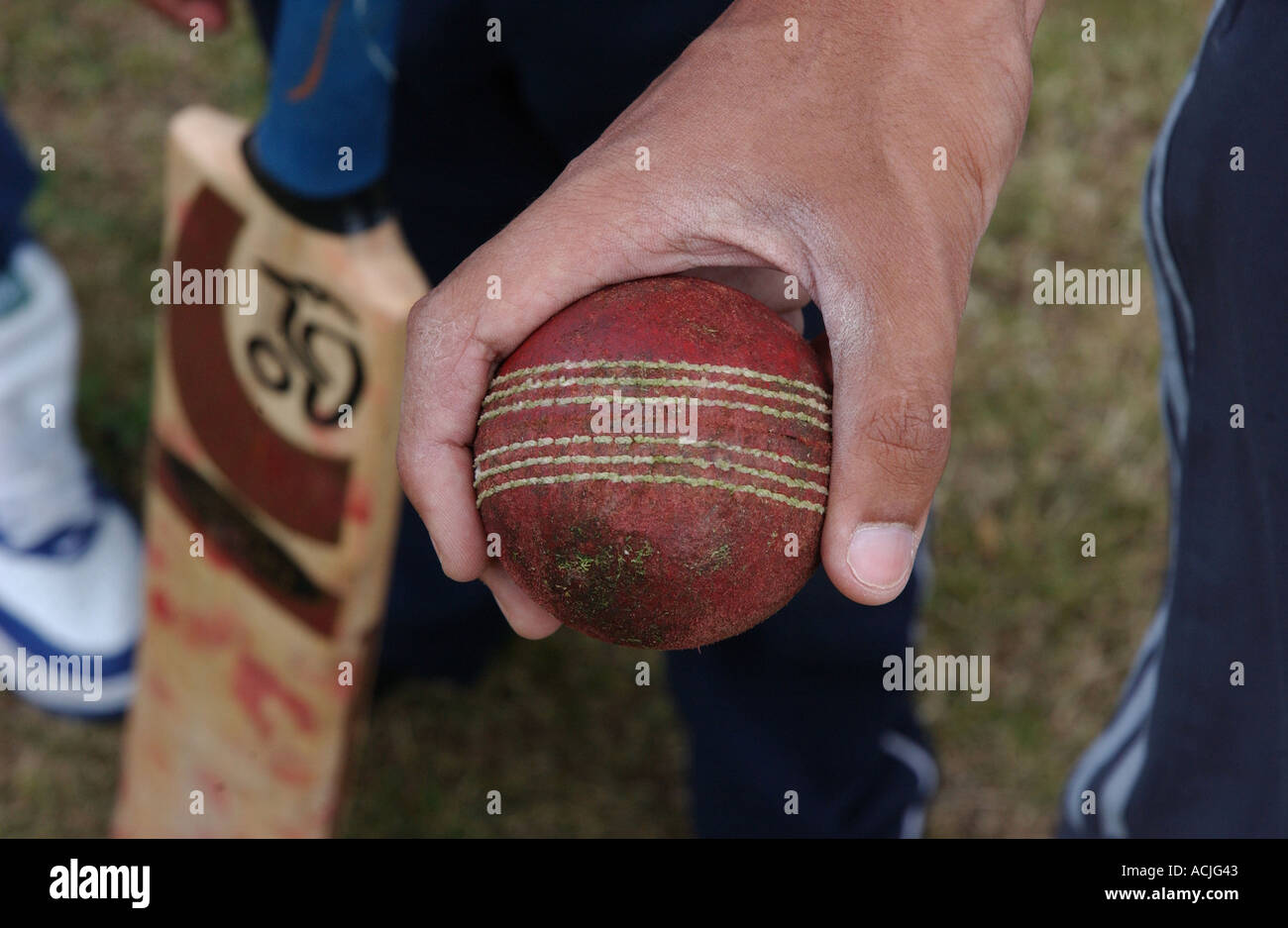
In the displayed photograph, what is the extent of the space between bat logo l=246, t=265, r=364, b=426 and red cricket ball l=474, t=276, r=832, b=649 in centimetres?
92

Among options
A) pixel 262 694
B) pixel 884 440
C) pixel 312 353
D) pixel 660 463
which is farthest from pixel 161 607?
pixel 884 440

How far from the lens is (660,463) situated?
115cm

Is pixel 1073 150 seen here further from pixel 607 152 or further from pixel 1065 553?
pixel 607 152

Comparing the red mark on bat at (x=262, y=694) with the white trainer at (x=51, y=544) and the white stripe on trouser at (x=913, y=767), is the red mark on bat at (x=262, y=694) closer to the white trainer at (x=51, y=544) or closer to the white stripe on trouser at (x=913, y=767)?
the white trainer at (x=51, y=544)

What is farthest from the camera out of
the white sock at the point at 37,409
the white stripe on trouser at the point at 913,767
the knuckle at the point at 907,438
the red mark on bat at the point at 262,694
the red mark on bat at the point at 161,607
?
the white sock at the point at 37,409

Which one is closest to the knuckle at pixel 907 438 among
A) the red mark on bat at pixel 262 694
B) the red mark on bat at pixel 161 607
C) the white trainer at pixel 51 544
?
the red mark on bat at pixel 262 694

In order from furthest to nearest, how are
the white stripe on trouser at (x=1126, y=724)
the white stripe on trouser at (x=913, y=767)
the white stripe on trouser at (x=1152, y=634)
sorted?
the white stripe on trouser at (x=913, y=767) → the white stripe on trouser at (x=1126, y=724) → the white stripe on trouser at (x=1152, y=634)

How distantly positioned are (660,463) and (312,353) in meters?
1.20

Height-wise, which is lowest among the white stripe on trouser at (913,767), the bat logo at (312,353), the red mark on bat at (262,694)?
the white stripe on trouser at (913,767)

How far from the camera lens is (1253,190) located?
139cm

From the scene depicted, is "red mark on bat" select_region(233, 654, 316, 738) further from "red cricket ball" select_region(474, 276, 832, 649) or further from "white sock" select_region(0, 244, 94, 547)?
"red cricket ball" select_region(474, 276, 832, 649)

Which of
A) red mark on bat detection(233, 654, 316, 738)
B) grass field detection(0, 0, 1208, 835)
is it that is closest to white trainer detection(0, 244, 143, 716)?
grass field detection(0, 0, 1208, 835)

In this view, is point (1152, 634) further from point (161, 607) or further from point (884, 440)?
point (161, 607)

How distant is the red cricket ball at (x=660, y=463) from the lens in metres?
1.16
